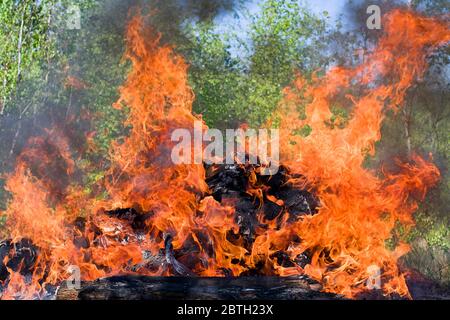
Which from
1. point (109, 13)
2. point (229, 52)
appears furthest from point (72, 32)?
point (229, 52)

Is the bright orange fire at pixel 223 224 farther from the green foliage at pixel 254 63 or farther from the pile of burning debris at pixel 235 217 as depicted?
the green foliage at pixel 254 63

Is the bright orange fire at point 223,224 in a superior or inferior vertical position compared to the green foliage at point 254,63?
inferior

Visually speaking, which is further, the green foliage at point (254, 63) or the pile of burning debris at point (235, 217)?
the green foliage at point (254, 63)

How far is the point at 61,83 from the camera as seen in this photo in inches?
816

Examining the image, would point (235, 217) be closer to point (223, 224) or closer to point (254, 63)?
point (223, 224)

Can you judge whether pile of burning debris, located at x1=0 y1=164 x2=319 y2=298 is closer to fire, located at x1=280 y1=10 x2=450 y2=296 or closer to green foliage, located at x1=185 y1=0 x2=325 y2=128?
fire, located at x1=280 y1=10 x2=450 y2=296

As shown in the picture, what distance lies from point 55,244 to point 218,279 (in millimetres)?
3846

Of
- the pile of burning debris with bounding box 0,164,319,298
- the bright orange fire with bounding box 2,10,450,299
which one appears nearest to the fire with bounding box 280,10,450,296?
the bright orange fire with bounding box 2,10,450,299

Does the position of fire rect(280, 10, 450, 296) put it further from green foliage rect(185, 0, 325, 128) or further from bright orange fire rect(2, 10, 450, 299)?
green foliage rect(185, 0, 325, 128)

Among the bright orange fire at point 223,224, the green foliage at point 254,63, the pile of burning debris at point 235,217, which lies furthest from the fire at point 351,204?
the green foliage at point 254,63

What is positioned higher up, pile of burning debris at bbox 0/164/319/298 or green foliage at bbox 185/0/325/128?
green foliage at bbox 185/0/325/128

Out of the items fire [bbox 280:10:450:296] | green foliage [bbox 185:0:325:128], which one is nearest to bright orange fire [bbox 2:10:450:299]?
fire [bbox 280:10:450:296]

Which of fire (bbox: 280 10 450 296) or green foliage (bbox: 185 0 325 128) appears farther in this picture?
green foliage (bbox: 185 0 325 128)

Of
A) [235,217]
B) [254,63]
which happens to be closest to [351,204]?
[235,217]
